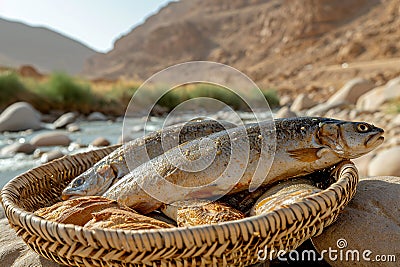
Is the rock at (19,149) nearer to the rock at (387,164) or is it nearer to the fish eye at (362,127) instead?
the rock at (387,164)

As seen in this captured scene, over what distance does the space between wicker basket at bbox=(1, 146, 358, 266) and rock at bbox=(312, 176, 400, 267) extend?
13 centimetres

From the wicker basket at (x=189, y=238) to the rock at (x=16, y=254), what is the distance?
0.52 ft

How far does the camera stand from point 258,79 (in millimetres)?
26438

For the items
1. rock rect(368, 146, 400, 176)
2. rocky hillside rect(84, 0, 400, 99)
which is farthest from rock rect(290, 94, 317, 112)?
rock rect(368, 146, 400, 176)

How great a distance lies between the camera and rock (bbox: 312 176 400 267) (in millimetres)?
1028

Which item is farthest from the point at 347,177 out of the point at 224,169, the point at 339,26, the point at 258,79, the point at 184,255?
the point at 339,26

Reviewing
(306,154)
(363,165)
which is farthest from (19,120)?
(306,154)

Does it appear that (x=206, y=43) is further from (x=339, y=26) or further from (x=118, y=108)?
(x=118, y=108)

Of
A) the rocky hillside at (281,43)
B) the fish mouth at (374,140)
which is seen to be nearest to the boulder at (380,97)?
the rocky hillside at (281,43)

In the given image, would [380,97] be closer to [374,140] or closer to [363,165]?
[363,165]

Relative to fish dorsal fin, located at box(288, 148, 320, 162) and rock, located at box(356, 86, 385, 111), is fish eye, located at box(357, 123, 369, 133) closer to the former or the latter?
fish dorsal fin, located at box(288, 148, 320, 162)

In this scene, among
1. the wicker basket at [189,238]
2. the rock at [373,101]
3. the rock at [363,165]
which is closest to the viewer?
the wicker basket at [189,238]

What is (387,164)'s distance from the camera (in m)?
3.04

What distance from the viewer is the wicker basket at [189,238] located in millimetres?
771
